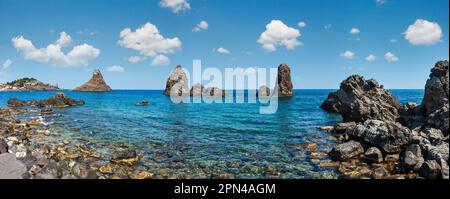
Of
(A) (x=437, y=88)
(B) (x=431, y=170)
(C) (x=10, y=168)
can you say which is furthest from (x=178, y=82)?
(B) (x=431, y=170)

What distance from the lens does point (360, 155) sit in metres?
22.6

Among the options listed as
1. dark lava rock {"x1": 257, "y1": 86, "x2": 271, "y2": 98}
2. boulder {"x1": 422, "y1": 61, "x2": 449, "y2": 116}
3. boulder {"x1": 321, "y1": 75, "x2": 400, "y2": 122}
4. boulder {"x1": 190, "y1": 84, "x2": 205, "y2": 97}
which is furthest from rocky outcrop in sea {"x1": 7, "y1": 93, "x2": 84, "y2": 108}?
dark lava rock {"x1": 257, "y1": 86, "x2": 271, "y2": 98}

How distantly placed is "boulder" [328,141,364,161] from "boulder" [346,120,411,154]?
1274 mm

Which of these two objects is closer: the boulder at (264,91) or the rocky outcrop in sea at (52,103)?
the rocky outcrop in sea at (52,103)

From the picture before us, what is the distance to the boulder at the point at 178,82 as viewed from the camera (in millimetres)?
161125

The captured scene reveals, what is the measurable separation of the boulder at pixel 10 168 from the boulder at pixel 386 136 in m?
23.7

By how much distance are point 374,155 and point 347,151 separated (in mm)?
1850

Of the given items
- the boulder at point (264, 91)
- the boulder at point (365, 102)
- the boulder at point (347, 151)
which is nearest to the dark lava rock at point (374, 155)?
the boulder at point (347, 151)

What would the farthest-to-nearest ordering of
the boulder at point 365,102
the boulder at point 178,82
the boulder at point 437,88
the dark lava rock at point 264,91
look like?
the boulder at point 178,82, the dark lava rock at point 264,91, the boulder at point 365,102, the boulder at point 437,88

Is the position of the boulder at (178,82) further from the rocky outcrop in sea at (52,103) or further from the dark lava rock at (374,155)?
the dark lava rock at (374,155)

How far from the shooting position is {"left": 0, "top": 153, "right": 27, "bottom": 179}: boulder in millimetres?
15094

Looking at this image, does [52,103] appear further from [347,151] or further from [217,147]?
[347,151]

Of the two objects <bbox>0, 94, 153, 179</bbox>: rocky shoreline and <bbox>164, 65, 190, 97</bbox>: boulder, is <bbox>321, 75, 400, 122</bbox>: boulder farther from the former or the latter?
<bbox>164, 65, 190, 97</bbox>: boulder
